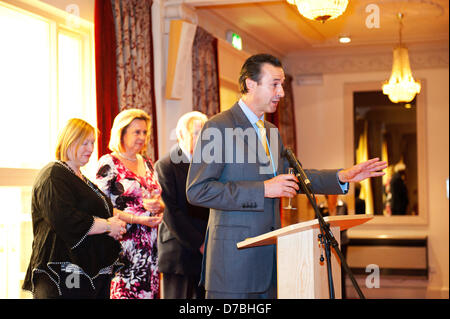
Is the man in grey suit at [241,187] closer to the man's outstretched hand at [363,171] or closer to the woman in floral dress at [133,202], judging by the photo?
the man's outstretched hand at [363,171]

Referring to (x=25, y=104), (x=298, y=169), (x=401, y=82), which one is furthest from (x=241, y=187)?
(x=401, y=82)

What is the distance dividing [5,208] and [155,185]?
3.08ft

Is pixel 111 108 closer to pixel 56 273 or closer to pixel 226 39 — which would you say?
pixel 56 273

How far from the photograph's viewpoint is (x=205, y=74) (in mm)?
6051

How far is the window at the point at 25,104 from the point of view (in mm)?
3602

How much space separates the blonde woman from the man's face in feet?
3.13

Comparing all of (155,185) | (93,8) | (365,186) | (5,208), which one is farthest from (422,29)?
(5,208)

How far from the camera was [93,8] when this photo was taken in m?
4.34

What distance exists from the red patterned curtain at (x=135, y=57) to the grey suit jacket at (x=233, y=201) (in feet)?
7.33

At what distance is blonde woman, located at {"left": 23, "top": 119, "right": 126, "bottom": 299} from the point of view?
8.96ft

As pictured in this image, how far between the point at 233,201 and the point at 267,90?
53 cm

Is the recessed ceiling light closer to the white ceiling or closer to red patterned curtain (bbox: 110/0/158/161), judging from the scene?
the white ceiling

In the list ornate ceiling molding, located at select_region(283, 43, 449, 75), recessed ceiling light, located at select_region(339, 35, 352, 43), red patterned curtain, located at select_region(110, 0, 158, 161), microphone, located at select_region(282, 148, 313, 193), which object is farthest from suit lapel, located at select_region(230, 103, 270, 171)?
ornate ceiling molding, located at select_region(283, 43, 449, 75)

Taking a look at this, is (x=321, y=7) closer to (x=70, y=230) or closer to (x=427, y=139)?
(x=70, y=230)
